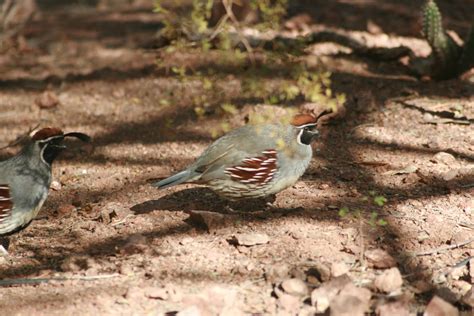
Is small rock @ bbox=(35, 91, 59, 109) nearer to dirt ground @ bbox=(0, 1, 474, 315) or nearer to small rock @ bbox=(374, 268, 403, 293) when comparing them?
dirt ground @ bbox=(0, 1, 474, 315)

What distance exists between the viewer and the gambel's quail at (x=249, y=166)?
4883 millimetres

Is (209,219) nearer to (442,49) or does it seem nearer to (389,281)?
(389,281)

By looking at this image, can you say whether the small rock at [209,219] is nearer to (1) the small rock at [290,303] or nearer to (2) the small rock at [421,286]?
(1) the small rock at [290,303]

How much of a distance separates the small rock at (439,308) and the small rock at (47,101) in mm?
4391

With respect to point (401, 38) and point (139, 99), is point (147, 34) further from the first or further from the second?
point (401, 38)

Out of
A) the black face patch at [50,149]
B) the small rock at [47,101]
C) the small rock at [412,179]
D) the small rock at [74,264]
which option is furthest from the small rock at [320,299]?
the small rock at [47,101]

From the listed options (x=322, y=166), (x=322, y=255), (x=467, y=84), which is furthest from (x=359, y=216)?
(x=467, y=84)

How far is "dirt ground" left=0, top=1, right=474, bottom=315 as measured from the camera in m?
4.06

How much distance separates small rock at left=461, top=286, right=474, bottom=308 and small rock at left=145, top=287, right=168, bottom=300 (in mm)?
1480

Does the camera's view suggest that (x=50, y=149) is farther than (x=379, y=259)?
Yes

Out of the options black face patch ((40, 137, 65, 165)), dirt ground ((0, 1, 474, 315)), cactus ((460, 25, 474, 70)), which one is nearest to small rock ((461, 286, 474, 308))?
dirt ground ((0, 1, 474, 315))

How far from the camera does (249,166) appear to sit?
4.91m

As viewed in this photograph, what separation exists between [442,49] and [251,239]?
301 centimetres

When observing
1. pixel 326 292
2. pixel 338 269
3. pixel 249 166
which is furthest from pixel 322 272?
pixel 249 166
